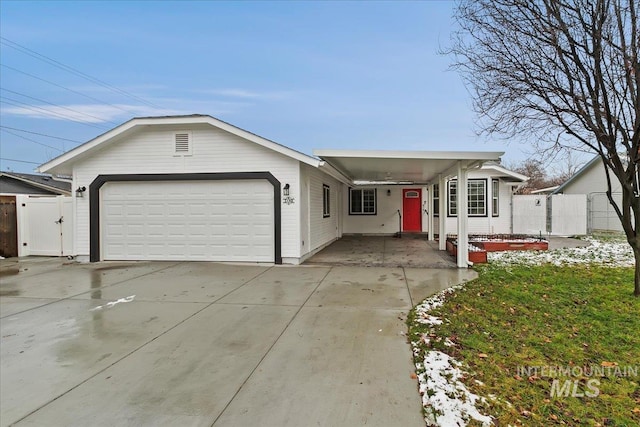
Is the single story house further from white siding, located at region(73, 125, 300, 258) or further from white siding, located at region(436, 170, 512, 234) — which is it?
white siding, located at region(436, 170, 512, 234)

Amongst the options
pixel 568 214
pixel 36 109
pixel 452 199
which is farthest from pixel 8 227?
pixel 568 214

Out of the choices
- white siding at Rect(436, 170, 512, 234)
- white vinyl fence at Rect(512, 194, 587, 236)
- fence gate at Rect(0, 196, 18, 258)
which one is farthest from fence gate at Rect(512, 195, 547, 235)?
fence gate at Rect(0, 196, 18, 258)

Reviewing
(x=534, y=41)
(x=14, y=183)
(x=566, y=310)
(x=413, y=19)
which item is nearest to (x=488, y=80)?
(x=534, y=41)

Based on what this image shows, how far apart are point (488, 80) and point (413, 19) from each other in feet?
10.7

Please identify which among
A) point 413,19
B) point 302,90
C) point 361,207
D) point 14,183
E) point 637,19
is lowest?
point 361,207

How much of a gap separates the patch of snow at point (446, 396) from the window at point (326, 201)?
9.43m

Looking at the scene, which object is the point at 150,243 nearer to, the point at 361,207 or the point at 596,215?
the point at 361,207

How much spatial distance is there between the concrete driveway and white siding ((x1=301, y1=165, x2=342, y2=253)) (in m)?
3.66

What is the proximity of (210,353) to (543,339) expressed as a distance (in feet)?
12.1

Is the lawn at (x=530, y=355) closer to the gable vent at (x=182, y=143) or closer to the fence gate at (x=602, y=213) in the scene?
the gable vent at (x=182, y=143)

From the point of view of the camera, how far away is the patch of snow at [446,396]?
8.33 ft

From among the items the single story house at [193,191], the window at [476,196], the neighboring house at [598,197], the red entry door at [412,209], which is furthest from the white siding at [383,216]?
the neighboring house at [598,197]

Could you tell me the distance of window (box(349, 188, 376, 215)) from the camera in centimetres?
1741

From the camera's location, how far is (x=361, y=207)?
1750cm
